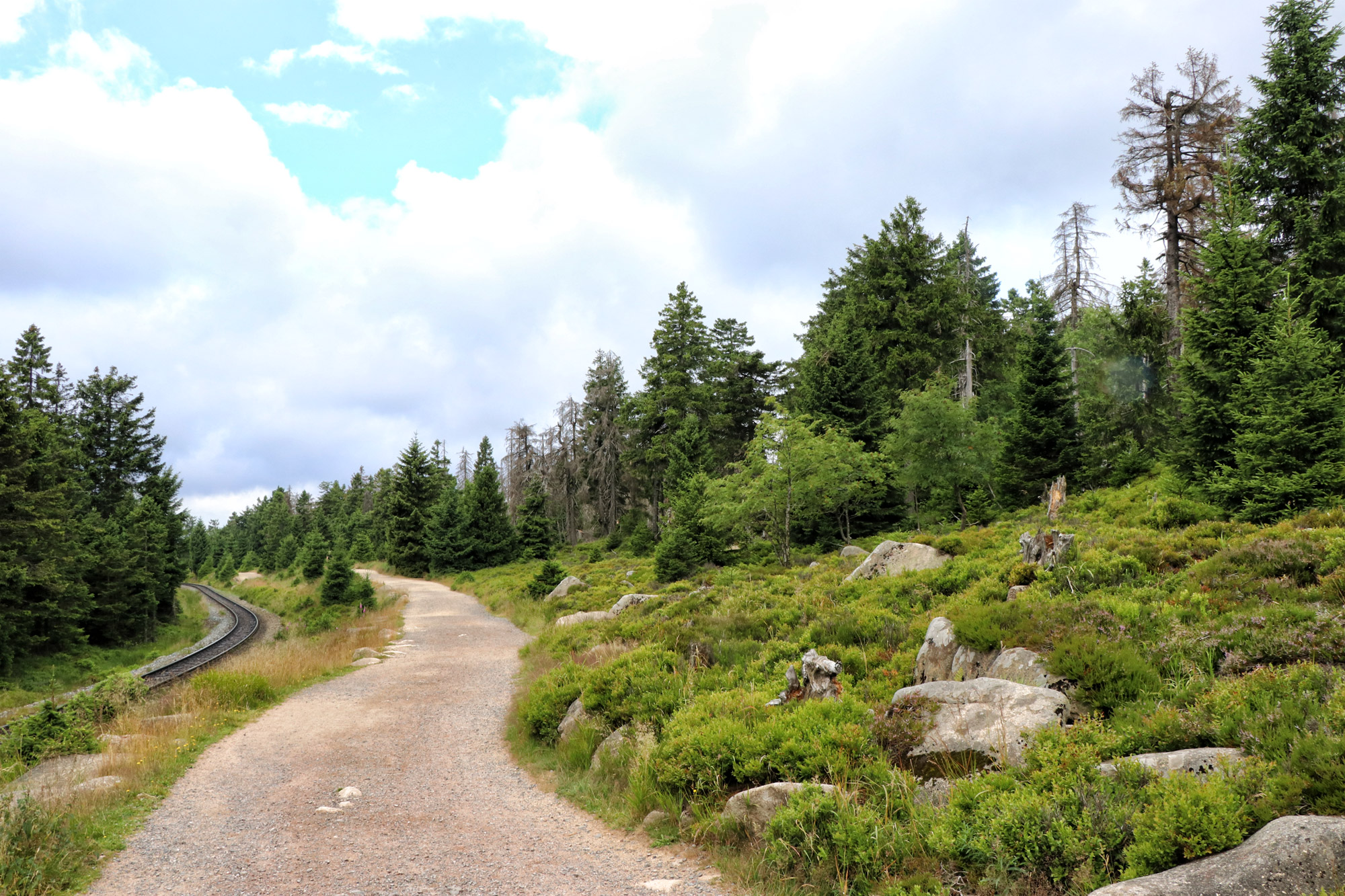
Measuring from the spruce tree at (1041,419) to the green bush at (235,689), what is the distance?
24.2 m

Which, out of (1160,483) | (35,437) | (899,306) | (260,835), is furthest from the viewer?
(899,306)

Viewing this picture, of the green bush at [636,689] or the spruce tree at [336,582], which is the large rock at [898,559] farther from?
the spruce tree at [336,582]

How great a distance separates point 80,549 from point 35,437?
4505 mm

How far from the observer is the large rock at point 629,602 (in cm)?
1864

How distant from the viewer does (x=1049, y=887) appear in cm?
411

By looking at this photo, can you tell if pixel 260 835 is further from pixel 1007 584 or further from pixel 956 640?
pixel 1007 584

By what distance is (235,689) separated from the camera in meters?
11.5

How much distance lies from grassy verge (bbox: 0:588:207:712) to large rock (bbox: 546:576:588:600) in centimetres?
1340

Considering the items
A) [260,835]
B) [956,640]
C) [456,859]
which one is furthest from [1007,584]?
[260,835]

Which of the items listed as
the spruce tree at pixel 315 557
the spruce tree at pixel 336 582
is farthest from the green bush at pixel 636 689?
the spruce tree at pixel 315 557

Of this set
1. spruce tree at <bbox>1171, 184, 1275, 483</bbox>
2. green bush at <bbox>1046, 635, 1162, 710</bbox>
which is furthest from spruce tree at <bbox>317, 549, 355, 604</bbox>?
spruce tree at <bbox>1171, 184, 1275, 483</bbox>

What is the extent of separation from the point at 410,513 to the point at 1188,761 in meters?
49.7

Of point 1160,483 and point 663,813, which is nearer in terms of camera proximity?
point 663,813

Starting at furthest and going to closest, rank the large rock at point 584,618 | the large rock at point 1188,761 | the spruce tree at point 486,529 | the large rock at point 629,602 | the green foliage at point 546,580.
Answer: the spruce tree at point 486,529, the green foliage at point 546,580, the large rock at point 629,602, the large rock at point 584,618, the large rock at point 1188,761
